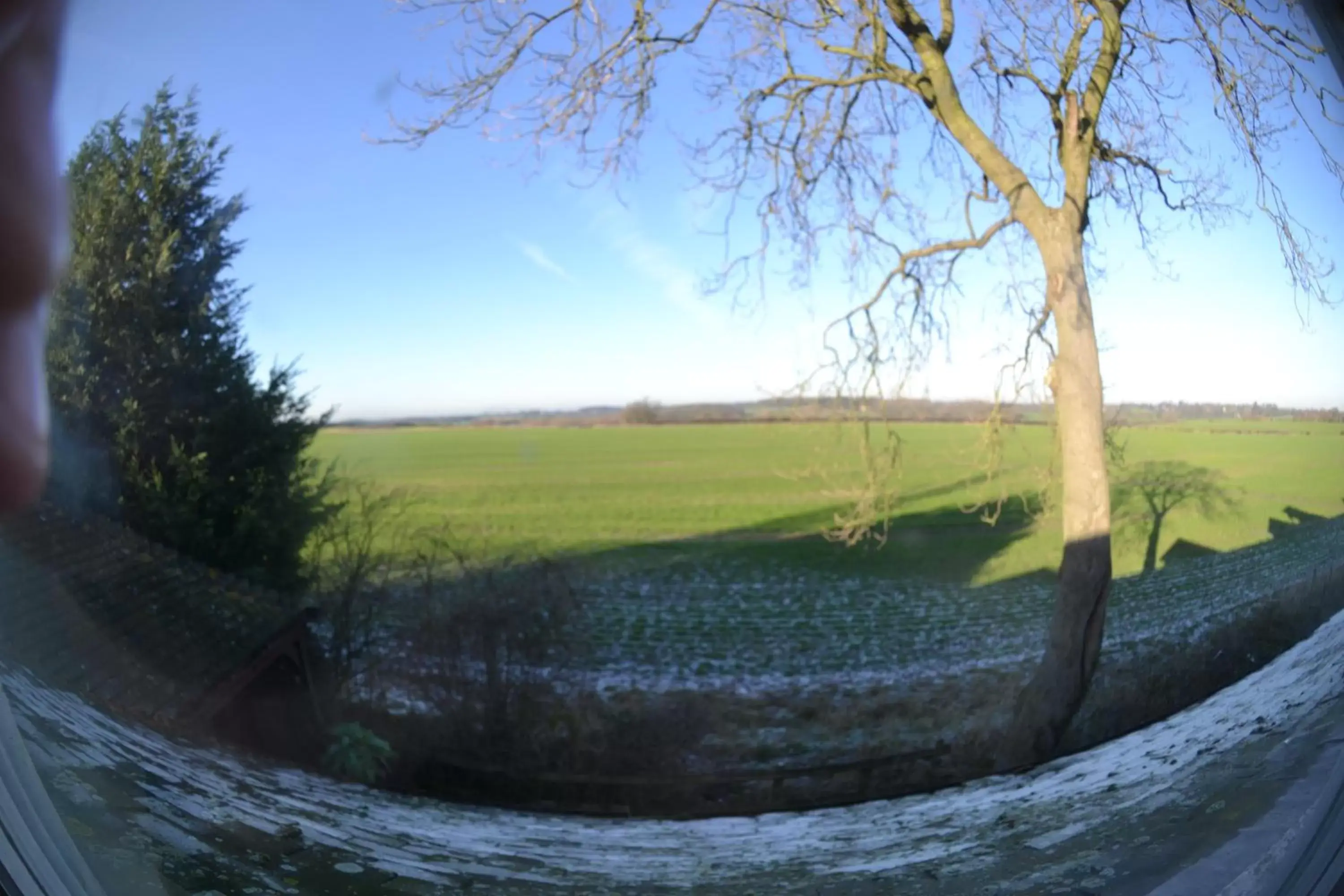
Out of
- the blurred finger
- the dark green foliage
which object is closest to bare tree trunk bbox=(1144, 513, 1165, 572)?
the dark green foliage

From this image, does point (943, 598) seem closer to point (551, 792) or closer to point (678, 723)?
point (678, 723)

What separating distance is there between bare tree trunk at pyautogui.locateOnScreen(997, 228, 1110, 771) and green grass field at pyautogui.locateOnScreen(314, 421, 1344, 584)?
10 cm

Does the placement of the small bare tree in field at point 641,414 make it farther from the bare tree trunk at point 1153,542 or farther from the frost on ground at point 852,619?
the bare tree trunk at point 1153,542

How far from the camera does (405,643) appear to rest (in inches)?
121

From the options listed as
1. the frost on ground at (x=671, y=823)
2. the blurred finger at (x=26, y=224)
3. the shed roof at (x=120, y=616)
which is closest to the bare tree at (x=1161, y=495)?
the frost on ground at (x=671, y=823)

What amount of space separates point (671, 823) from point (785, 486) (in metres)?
1.28

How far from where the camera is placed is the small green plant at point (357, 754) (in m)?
2.79

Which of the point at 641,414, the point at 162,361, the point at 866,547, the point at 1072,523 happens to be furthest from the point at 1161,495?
the point at 162,361

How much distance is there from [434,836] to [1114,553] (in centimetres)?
271

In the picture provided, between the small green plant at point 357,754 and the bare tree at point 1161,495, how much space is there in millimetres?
2886

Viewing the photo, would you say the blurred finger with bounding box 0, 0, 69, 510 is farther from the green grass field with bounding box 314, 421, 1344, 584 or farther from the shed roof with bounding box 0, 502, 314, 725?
the green grass field with bounding box 314, 421, 1344, 584

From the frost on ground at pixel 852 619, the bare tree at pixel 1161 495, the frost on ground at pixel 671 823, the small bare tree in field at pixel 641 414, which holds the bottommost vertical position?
the frost on ground at pixel 671 823

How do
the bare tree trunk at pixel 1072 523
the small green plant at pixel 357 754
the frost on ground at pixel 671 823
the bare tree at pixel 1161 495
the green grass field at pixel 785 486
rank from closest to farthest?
the frost on ground at pixel 671 823, the small green plant at pixel 357 754, the green grass field at pixel 785 486, the bare tree trunk at pixel 1072 523, the bare tree at pixel 1161 495

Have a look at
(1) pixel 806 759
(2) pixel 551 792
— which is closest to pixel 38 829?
(2) pixel 551 792
